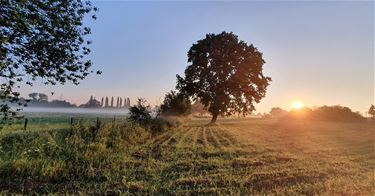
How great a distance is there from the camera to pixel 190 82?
138 feet

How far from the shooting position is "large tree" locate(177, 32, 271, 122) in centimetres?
4003

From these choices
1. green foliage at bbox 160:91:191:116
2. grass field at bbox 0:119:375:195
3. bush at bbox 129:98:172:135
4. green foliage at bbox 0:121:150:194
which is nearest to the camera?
grass field at bbox 0:119:375:195

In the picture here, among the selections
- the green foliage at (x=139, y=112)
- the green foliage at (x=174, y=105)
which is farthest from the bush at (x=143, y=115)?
the green foliage at (x=174, y=105)

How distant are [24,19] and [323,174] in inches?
374

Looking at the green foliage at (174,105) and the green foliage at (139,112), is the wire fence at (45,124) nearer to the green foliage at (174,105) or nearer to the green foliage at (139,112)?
the green foliage at (139,112)

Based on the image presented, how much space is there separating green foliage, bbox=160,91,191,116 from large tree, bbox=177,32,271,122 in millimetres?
2116

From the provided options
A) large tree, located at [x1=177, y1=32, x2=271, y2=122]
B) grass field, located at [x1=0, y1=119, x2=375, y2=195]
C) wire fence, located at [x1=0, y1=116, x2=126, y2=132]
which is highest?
large tree, located at [x1=177, y1=32, x2=271, y2=122]

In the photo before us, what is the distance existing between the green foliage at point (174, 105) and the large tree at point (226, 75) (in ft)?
6.94

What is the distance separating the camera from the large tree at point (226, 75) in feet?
131

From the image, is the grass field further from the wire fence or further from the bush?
the bush

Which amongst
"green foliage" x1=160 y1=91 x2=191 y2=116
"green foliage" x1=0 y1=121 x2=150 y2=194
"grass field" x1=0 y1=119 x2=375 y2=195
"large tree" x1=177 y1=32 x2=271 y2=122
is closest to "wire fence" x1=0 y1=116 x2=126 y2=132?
"green foliage" x1=0 y1=121 x2=150 y2=194

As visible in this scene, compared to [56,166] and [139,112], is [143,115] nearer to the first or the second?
[139,112]

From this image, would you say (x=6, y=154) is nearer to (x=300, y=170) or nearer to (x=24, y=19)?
(x=24, y=19)

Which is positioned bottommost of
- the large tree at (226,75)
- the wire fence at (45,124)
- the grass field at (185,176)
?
the grass field at (185,176)
